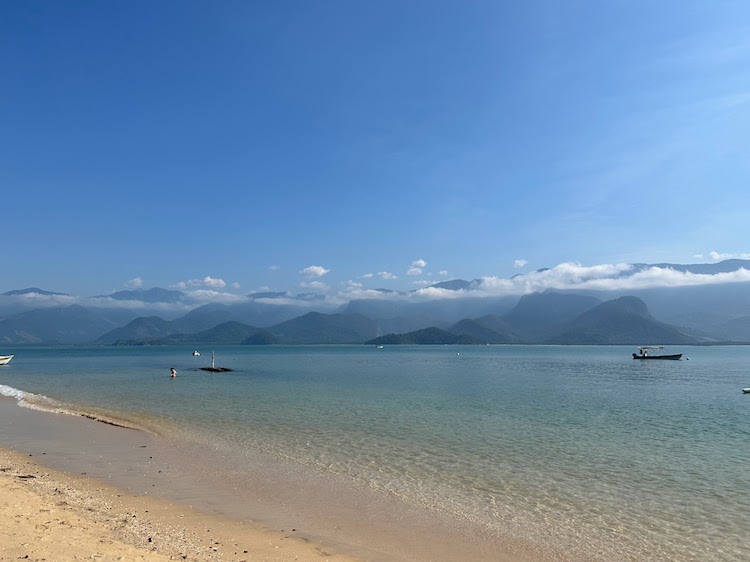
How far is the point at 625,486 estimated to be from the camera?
16.0 m

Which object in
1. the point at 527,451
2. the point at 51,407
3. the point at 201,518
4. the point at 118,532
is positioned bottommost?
the point at 527,451

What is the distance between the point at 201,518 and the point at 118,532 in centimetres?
215

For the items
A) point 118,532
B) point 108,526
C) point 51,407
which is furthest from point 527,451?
point 51,407

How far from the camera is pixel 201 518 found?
1198 cm

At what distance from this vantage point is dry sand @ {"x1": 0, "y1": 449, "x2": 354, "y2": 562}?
29.1 feet

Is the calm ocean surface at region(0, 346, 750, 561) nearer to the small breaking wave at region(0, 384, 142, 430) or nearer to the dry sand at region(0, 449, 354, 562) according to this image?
the small breaking wave at region(0, 384, 142, 430)

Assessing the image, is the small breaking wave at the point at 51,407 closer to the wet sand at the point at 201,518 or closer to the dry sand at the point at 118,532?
the wet sand at the point at 201,518

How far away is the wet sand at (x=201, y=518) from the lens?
9602 millimetres

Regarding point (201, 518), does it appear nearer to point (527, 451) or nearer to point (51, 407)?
point (527, 451)

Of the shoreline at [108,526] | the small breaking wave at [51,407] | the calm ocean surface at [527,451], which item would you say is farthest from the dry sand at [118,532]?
the small breaking wave at [51,407]

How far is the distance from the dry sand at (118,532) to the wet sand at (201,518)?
0.08ft

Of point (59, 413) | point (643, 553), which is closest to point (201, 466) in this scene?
point (643, 553)

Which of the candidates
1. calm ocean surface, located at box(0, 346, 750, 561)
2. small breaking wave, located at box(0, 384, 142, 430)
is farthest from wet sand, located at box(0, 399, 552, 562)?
small breaking wave, located at box(0, 384, 142, 430)

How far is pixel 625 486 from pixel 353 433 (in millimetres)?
13432
